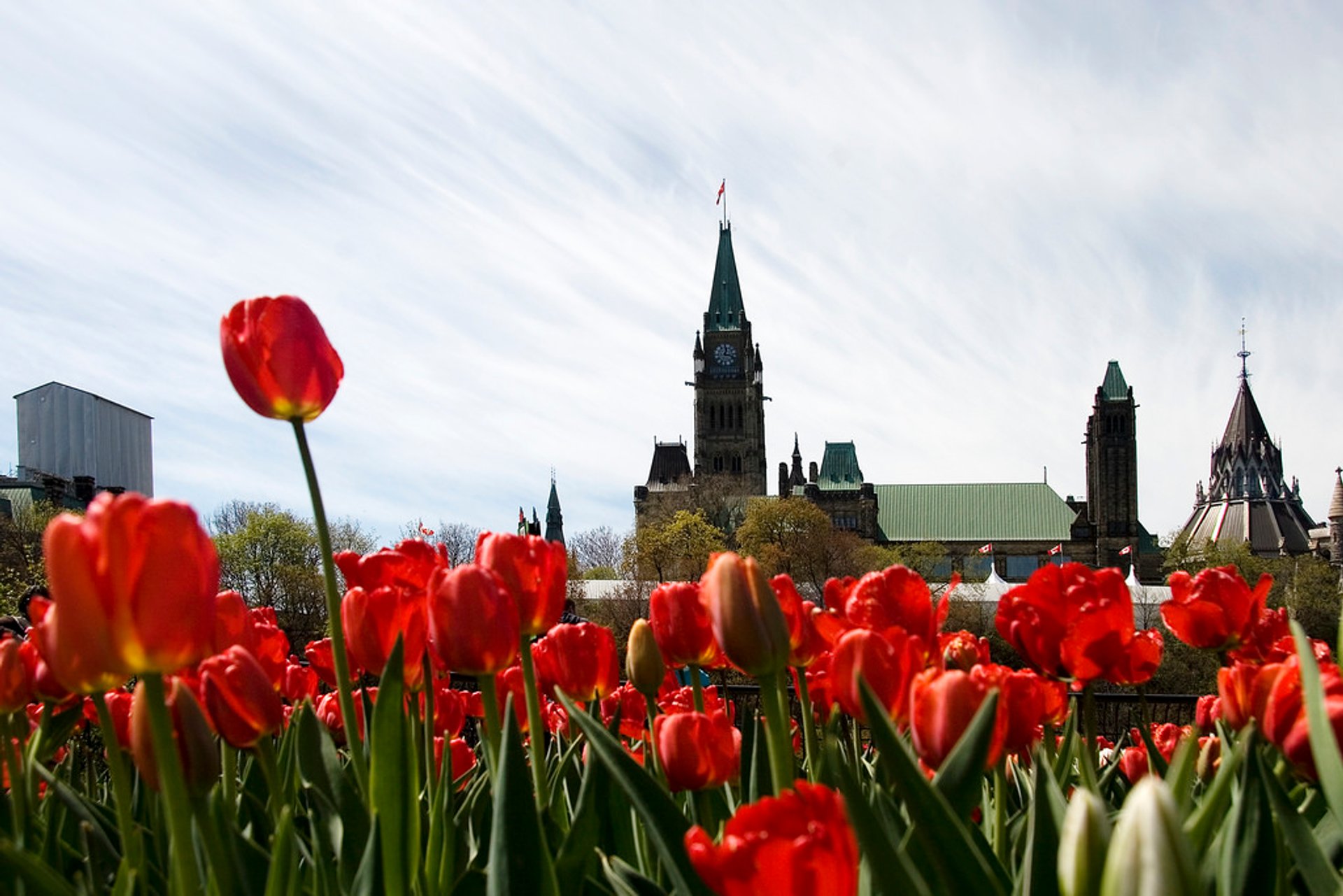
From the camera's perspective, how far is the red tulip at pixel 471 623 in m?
1.21

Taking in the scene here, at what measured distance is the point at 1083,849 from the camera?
0.69 metres

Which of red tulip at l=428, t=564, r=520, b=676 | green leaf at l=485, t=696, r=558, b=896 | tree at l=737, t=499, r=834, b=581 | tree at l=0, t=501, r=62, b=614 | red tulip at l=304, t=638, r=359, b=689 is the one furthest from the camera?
tree at l=737, t=499, r=834, b=581

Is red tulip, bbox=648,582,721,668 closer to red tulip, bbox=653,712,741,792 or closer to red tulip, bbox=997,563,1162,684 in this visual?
red tulip, bbox=653,712,741,792

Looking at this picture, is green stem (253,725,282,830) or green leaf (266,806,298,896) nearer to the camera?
green leaf (266,806,298,896)

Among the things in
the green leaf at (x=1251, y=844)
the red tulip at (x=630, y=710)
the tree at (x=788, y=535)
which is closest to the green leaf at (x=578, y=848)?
the green leaf at (x=1251, y=844)

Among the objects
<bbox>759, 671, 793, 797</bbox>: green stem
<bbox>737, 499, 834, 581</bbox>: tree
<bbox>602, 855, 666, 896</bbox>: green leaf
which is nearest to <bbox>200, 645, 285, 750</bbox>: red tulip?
<bbox>602, 855, 666, 896</bbox>: green leaf

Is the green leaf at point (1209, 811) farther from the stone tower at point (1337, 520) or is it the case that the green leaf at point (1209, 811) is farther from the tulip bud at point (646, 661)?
the stone tower at point (1337, 520)

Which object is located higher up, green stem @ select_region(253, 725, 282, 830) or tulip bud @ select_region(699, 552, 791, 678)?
tulip bud @ select_region(699, 552, 791, 678)

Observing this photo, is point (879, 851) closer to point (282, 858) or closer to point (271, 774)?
point (282, 858)

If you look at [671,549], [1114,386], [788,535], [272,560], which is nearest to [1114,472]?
[1114,386]

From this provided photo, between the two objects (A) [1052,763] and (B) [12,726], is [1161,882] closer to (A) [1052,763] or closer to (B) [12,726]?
(A) [1052,763]

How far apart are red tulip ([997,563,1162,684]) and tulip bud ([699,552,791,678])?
0.45 metres

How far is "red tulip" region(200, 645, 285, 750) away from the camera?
1300 millimetres

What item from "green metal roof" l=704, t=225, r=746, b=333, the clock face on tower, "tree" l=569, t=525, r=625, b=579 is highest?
"green metal roof" l=704, t=225, r=746, b=333
